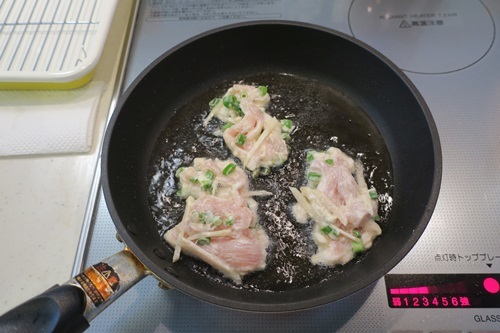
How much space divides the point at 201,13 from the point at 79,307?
173 cm

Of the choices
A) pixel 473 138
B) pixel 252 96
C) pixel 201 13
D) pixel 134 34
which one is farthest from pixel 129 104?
pixel 473 138

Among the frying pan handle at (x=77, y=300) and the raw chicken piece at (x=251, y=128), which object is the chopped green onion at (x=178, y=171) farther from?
the frying pan handle at (x=77, y=300)

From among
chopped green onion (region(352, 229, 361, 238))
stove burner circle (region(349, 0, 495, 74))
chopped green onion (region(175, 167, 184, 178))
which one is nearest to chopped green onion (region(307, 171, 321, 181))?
chopped green onion (region(352, 229, 361, 238))

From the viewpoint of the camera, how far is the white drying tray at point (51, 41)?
5.66 ft

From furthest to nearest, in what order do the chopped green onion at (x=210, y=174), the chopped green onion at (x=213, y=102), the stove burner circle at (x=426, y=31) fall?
the stove burner circle at (x=426, y=31), the chopped green onion at (x=213, y=102), the chopped green onion at (x=210, y=174)

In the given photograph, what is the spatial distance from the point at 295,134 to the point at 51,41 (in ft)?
4.55

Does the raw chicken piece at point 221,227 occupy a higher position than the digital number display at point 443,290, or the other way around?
the raw chicken piece at point 221,227

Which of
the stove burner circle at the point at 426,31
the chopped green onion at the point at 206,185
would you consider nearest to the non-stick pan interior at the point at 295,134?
the chopped green onion at the point at 206,185

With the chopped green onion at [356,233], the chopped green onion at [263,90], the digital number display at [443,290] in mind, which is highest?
the chopped green onion at [263,90]

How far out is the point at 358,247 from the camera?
51.3 inches

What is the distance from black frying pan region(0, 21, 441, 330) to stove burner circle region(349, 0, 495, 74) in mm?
414

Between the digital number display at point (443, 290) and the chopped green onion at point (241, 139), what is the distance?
767 mm

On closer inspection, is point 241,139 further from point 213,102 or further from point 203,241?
point 203,241

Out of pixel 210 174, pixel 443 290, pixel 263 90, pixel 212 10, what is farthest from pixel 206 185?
pixel 212 10
